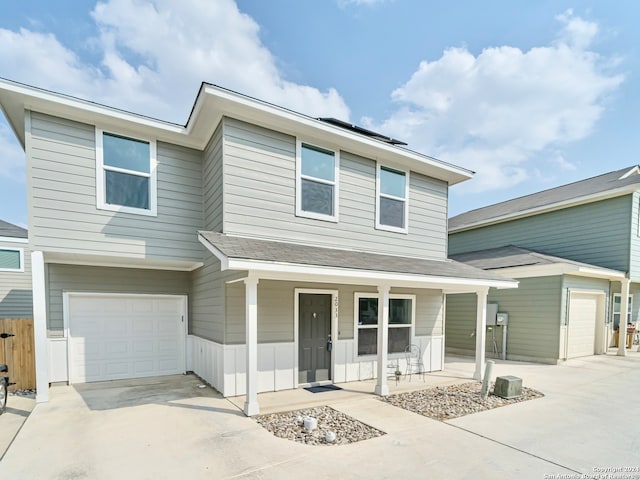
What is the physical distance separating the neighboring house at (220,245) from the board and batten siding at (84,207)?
23 millimetres

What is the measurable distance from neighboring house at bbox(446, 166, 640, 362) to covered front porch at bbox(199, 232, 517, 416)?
3.44 m

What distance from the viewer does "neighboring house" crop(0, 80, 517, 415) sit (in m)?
5.56

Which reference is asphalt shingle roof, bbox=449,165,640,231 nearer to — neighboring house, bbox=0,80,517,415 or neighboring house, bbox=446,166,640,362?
neighboring house, bbox=446,166,640,362

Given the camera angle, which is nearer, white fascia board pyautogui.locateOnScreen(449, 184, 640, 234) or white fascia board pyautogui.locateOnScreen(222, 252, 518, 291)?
white fascia board pyautogui.locateOnScreen(222, 252, 518, 291)

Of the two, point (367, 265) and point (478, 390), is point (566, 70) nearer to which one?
point (367, 265)

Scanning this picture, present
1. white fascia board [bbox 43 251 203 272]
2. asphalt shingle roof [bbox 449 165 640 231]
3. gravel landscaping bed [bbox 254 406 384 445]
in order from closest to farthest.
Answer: gravel landscaping bed [bbox 254 406 384 445] → white fascia board [bbox 43 251 203 272] → asphalt shingle roof [bbox 449 165 640 231]

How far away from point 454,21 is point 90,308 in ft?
34.9

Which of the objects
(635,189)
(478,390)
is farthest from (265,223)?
(635,189)

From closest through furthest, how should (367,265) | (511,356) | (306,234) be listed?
(367,265)
(306,234)
(511,356)

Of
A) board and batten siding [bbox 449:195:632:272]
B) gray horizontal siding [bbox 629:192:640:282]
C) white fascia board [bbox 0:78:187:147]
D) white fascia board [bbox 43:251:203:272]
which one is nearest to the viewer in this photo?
white fascia board [bbox 0:78:187:147]

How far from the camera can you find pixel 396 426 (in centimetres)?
444

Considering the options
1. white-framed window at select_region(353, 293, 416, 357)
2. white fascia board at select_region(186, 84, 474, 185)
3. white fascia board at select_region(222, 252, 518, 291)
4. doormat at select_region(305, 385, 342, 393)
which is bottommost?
doormat at select_region(305, 385, 342, 393)

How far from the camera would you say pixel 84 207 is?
5855mm

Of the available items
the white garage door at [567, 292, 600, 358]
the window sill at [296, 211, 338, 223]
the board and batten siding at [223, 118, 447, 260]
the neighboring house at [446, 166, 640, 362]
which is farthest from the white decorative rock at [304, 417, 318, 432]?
the white garage door at [567, 292, 600, 358]
